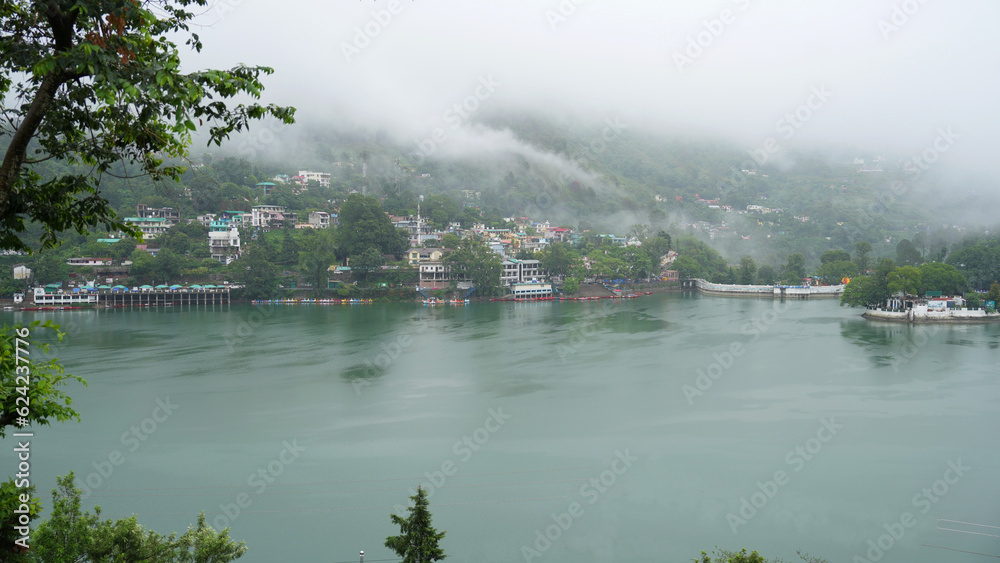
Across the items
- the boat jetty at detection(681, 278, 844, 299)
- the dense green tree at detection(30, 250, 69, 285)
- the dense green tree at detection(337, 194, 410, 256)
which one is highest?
the dense green tree at detection(337, 194, 410, 256)

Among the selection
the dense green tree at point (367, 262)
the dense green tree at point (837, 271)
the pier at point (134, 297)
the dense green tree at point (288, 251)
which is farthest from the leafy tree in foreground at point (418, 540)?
the dense green tree at point (837, 271)

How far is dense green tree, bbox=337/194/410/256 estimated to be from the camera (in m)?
Answer: 29.6

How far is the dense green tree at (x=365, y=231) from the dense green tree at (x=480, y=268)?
12.7 feet

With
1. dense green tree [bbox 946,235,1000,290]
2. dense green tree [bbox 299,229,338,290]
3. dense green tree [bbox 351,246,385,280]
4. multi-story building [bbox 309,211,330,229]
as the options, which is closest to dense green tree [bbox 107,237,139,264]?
dense green tree [bbox 299,229,338,290]

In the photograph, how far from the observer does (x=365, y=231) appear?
1170 inches

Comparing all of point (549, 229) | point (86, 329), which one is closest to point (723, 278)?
point (549, 229)

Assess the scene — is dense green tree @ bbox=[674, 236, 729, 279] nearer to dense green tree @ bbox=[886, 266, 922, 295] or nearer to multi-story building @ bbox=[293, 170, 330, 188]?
dense green tree @ bbox=[886, 266, 922, 295]

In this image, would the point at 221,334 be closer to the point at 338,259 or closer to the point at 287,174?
the point at 338,259

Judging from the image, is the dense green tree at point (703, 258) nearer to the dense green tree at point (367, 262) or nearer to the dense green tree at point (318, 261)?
the dense green tree at point (367, 262)

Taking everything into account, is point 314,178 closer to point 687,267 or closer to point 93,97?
point 687,267

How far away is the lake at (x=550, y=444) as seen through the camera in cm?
650

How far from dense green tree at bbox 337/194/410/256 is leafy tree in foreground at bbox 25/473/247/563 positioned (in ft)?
83.9

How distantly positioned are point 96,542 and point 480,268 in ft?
79.7

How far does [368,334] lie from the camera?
18391 mm
